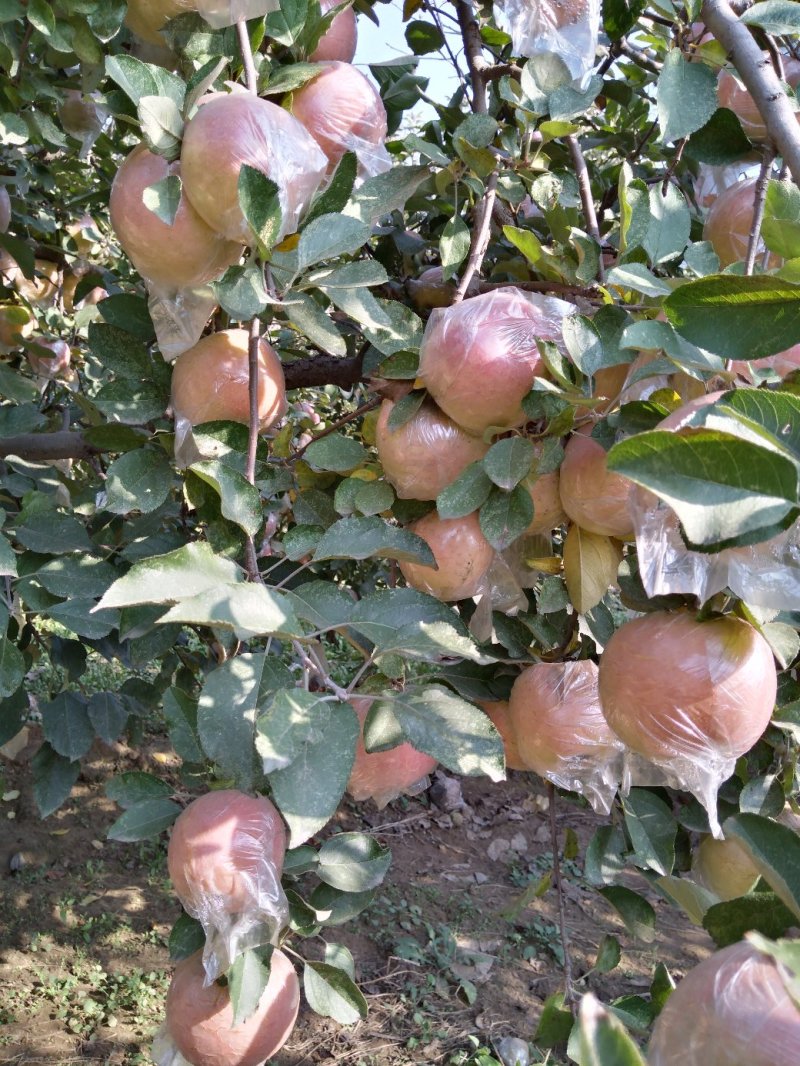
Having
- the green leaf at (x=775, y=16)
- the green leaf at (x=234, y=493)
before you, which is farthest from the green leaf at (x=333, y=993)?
the green leaf at (x=775, y=16)

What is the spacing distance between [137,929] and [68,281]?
1763 millimetres

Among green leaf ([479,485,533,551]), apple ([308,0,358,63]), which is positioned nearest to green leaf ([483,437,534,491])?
green leaf ([479,485,533,551])

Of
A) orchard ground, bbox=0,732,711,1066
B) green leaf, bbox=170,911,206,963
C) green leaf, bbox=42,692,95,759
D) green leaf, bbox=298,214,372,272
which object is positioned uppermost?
green leaf, bbox=298,214,372,272

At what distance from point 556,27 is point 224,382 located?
546mm

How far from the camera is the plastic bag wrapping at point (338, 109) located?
82cm

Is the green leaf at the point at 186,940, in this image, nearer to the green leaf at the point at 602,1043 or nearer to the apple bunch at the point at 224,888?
the apple bunch at the point at 224,888

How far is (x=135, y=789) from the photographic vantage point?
35.1 inches

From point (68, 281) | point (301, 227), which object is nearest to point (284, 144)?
point (301, 227)

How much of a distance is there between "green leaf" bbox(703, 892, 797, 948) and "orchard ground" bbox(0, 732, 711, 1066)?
1360 millimetres

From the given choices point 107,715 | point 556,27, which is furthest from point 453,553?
point 107,715

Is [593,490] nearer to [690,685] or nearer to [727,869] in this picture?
[690,685]

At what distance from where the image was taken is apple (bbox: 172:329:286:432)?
827 mm

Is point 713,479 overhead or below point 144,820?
overhead

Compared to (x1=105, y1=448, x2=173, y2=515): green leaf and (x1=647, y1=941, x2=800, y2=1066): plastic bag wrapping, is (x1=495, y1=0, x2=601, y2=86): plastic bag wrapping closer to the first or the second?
(x1=105, y1=448, x2=173, y2=515): green leaf
